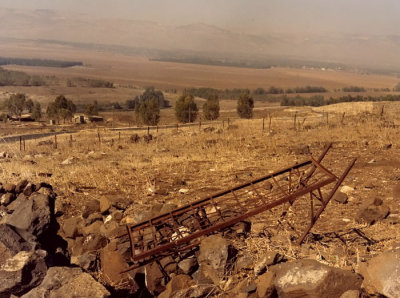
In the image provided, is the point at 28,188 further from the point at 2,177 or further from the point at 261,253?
the point at 261,253

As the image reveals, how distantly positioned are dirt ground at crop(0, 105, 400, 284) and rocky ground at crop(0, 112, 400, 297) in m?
0.03

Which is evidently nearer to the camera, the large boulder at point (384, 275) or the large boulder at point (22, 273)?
the large boulder at point (384, 275)

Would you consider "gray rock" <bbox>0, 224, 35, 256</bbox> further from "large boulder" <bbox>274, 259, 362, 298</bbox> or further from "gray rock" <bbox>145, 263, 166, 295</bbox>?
"large boulder" <bbox>274, 259, 362, 298</bbox>

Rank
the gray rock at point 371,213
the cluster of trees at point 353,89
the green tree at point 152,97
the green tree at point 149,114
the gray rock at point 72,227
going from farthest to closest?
the cluster of trees at point 353,89 < the green tree at point 152,97 < the green tree at point 149,114 < the gray rock at point 72,227 < the gray rock at point 371,213

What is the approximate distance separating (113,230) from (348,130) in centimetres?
1177

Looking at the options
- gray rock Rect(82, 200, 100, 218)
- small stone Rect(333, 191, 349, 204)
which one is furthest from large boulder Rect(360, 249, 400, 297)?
gray rock Rect(82, 200, 100, 218)

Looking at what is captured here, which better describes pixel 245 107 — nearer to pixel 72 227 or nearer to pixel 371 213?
pixel 371 213

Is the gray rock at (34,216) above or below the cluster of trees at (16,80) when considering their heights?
below

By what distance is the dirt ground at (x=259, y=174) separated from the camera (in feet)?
18.8

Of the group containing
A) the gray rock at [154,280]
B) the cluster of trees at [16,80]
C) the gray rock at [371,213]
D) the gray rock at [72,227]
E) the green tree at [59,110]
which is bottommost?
the green tree at [59,110]

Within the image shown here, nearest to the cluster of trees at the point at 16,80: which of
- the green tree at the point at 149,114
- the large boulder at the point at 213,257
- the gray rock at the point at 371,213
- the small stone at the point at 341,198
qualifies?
the green tree at the point at 149,114

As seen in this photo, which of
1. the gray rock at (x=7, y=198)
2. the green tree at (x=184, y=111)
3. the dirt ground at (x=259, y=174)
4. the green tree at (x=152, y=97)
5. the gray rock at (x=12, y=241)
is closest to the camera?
the gray rock at (x=12, y=241)

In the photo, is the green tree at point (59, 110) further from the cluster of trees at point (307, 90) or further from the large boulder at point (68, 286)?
the cluster of trees at point (307, 90)

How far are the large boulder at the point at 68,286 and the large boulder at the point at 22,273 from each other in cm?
49
